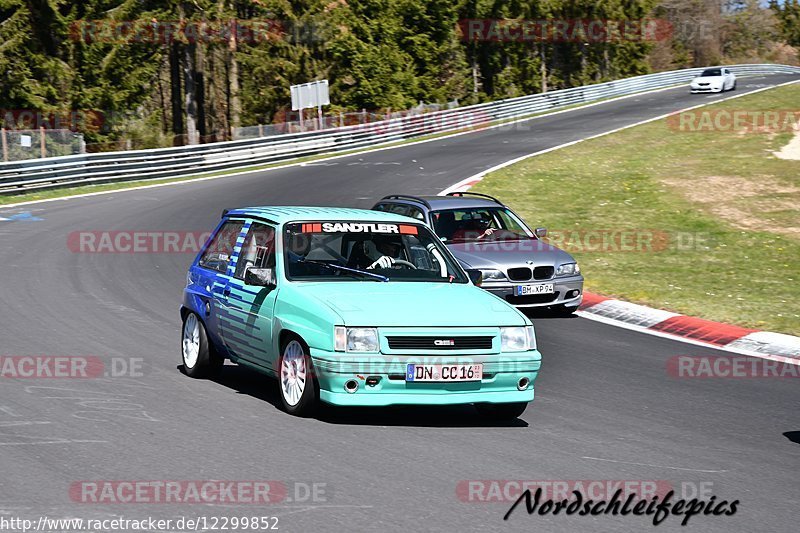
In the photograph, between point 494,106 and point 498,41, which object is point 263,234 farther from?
point 498,41

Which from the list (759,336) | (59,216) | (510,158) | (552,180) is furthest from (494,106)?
(759,336)

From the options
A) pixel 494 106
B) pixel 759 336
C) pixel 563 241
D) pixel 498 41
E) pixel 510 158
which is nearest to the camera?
pixel 759 336

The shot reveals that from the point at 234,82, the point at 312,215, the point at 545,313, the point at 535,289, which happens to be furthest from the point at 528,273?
the point at 234,82

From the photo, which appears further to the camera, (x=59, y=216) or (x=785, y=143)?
(x=785, y=143)

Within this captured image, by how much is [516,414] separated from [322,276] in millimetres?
1917

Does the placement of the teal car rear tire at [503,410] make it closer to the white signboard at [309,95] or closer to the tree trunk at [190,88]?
the white signboard at [309,95]

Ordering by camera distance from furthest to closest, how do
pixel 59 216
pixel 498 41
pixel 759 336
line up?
pixel 498 41 → pixel 59 216 → pixel 759 336

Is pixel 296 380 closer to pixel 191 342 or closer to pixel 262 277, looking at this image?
pixel 262 277

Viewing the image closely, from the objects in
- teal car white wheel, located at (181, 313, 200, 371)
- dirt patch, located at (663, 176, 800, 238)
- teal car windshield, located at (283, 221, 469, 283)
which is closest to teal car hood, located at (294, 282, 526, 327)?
teal car windshield, located at (283, 221, 469, 283)

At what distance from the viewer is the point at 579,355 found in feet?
38.3

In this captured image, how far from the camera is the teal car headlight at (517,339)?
8.34 m

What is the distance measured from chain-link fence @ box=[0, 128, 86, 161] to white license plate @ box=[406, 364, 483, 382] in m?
25.0

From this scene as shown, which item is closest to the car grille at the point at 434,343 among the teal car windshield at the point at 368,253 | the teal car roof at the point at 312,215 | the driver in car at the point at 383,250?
the teal car windshield at the point at 368,253

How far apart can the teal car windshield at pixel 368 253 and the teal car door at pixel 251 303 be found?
0.92 feet
